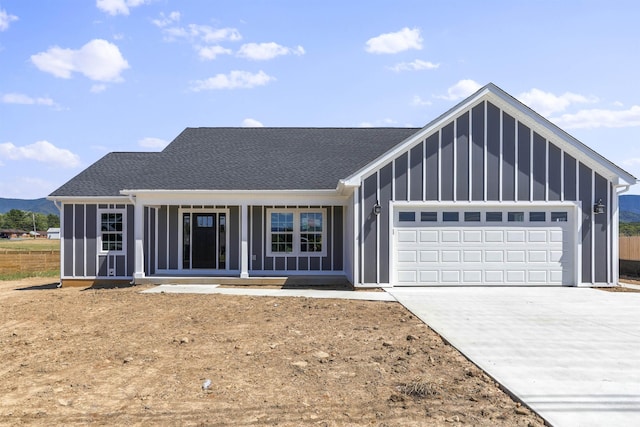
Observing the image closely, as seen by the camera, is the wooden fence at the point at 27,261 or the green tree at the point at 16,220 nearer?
the wooden fence at the point at 27,261

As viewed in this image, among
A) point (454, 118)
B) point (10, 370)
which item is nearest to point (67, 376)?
point (10, 370)

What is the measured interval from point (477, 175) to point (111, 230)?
37.8 ft

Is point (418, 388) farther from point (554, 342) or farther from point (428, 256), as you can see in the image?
point (428, 256)

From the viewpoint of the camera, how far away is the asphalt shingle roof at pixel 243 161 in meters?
14.6

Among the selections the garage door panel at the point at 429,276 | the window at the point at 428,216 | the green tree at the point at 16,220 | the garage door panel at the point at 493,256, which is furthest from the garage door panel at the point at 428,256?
the green tree at the point at 16,220

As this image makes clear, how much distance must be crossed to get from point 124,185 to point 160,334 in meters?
9.35

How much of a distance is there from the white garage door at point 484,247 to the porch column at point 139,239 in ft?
24.8

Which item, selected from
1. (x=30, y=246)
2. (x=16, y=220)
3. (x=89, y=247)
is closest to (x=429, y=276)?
(x=89, y=247)

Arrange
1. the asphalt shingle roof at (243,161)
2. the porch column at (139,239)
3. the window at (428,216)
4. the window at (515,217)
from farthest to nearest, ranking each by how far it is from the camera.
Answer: the asphalt shingle roof at (243,161)
the porch column at (139,239)
the window at (515,217)
the window at (428,216)

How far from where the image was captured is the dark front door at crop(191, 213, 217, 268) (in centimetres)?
1530

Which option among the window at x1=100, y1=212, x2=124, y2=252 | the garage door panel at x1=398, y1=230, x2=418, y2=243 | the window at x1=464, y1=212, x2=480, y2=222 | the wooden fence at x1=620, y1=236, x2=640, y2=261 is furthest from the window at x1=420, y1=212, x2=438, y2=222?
the wooden fence at x1=620, y1=236, x2=640, y2=261

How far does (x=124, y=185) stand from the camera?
1548cm

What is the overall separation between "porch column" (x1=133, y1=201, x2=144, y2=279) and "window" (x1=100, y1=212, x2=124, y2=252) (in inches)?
58.0

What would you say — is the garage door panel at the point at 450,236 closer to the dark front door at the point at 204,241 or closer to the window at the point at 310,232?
the window at the point at 310,232
